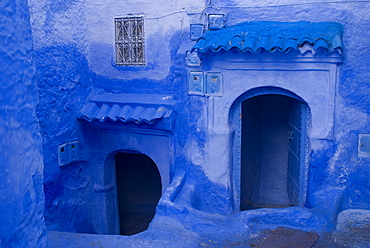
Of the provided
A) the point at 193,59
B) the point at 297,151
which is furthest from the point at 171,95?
the point at 297,151

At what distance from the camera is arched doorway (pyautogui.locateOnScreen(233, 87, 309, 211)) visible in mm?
7135

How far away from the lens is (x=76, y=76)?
23.7 ft

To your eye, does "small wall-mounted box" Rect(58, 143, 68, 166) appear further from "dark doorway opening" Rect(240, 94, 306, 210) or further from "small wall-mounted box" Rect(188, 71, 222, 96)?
"dark doorway opening" Rect(240, 94, 306, 210)

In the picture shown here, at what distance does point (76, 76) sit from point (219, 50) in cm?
316

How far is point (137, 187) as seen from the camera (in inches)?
441

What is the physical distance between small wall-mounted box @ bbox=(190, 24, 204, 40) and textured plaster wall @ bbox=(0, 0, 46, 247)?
4129 millimetres

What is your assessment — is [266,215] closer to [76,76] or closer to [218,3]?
[218,3]

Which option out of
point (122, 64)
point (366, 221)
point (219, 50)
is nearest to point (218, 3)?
point (219, 50)

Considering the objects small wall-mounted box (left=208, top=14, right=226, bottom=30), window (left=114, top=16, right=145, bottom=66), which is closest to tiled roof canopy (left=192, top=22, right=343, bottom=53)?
small wall-mounted box (left=208, top=14, right=226, bottom=30)

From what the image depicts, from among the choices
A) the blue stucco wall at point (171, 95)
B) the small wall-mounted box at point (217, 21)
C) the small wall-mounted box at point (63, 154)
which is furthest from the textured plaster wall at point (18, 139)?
the small wall-mounted box at point (63, 154)

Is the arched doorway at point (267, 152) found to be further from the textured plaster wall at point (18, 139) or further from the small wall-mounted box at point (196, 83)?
the textured plaster wall at point (18, 139)

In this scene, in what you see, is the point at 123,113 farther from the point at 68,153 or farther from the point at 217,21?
the point at 217,21

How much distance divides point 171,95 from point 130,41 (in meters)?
1.29

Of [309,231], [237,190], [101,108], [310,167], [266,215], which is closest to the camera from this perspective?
[309,231]
